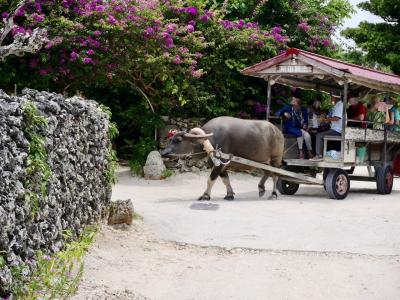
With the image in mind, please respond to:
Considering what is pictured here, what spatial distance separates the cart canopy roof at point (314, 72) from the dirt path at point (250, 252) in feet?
7.46

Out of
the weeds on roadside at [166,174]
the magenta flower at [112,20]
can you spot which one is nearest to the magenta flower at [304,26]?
the magenta flower at [112,20]

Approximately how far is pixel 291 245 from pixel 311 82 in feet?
21.9

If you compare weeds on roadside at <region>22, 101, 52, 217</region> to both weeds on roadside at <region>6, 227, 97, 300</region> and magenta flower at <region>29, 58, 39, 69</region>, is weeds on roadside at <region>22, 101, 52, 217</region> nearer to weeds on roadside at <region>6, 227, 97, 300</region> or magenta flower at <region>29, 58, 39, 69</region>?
weeds on roadside at <region>6, 227, 97, 300</region>

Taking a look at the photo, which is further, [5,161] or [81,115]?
[81,115]

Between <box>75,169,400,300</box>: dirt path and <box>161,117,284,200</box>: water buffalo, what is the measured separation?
1.82 ft

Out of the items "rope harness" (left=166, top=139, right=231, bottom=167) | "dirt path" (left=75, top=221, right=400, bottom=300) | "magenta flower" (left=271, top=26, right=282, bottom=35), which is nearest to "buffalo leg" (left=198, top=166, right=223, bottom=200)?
"rope harness" (left=166, top=139, right=231, bottom=167)

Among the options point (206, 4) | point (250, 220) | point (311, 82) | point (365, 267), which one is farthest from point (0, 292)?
point (206, 4)

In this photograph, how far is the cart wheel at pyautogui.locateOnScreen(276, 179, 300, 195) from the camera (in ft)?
43.1

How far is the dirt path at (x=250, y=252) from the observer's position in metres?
6.20

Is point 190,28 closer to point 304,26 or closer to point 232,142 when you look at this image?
point 304,26

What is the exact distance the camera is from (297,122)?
521 inches

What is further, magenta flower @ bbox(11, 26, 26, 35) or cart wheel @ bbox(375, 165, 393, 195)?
magenta flower @ bbox(11, 26, 26, 35)

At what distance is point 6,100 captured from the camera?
4.77 meters

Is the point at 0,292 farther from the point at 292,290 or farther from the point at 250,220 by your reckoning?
the point at 250,220
